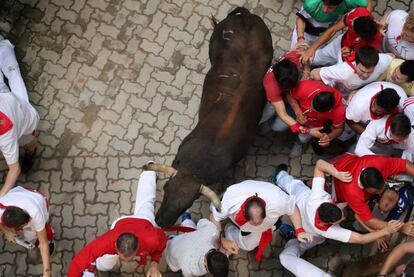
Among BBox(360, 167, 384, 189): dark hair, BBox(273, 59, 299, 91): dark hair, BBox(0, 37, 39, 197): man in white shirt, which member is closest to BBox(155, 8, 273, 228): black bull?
→ BBox(273, 59, 299, 91): dark hair

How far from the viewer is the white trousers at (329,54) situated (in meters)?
7.19

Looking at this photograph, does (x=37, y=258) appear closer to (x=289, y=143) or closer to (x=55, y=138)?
(x=55, y=138)

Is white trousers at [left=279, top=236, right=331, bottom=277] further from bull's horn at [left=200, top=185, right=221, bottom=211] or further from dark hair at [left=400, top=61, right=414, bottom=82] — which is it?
dark hair at [left=400, top=61, right=414, bottom=82]

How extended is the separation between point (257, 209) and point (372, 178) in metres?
1.30

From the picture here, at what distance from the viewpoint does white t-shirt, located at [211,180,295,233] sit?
6.12 m

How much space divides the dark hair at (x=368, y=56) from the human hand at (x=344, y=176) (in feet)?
4.32

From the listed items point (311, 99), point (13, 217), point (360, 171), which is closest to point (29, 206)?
point (13, 217)

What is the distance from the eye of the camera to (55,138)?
7.91 m

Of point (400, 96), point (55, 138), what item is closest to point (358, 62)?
point (400, 96)

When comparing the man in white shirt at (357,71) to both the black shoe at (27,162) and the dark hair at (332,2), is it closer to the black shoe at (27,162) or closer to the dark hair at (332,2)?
the dark hair at (332,2)

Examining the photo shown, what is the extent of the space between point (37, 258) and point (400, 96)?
5.24 meters

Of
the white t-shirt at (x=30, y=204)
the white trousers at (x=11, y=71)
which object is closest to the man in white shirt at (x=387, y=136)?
the white t-shirt at (x=30, y=204)

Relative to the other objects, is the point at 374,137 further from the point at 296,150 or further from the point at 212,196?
the point at 212,196

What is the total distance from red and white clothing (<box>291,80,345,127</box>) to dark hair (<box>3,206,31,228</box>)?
139 inches
